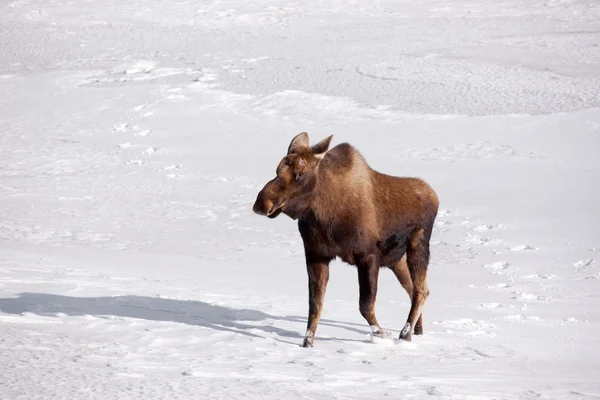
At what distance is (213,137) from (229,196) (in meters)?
2.76

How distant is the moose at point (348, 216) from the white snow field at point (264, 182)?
0.47 m

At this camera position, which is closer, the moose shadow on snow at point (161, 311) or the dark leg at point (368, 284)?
the dark leg at point (368, 284)

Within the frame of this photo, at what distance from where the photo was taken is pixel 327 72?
1961 cm

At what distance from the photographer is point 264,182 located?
1531 centimetres

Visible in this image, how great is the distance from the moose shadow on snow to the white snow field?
42mm

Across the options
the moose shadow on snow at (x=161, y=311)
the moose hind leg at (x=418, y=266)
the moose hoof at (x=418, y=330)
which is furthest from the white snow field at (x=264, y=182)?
the moose hind leg at (x=418, y=266)

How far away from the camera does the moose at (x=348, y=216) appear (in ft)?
23.7

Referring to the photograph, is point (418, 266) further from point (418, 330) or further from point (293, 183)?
point (293, 183)

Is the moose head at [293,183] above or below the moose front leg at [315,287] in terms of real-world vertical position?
above

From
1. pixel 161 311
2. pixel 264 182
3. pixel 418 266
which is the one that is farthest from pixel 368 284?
pixel 264 182

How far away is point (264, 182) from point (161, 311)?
7003 millimetres

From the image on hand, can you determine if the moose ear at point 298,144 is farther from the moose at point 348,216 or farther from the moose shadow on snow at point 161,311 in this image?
the moose shadow on snow at point 161,311

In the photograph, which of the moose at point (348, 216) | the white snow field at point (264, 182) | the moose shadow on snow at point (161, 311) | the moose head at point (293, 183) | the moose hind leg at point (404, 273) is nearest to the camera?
the white snow field at point (264, 182)

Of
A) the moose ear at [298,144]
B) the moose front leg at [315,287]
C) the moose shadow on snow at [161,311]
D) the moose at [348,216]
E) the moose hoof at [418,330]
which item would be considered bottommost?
the moose shadow on snow at [161,311]
